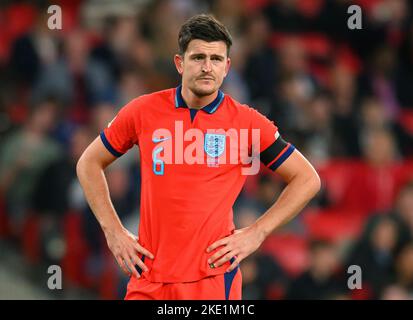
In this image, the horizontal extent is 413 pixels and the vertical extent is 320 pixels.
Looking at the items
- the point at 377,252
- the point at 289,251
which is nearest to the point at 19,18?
the point at 289,251

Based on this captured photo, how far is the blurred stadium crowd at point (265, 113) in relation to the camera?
23.8 feet

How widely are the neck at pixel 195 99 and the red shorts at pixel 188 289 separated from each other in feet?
2.42

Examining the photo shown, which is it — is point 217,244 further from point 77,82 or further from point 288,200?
point 77,82

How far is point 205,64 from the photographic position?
4223 mm

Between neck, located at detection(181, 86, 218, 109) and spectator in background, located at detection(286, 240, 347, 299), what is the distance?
292 cm

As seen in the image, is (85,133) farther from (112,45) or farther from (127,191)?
(112,45)

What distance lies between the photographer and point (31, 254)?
290 inches

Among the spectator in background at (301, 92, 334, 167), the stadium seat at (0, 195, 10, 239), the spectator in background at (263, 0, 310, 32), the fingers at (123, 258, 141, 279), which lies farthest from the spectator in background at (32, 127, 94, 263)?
the fingers at (123, 258, 141, 279)

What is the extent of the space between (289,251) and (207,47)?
3531 mm

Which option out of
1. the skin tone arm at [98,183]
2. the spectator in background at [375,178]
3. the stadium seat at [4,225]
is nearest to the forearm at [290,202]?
the skin tone arm at [98,183]

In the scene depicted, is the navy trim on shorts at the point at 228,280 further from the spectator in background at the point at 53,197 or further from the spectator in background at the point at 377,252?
the spectator in background at the point at 53,197

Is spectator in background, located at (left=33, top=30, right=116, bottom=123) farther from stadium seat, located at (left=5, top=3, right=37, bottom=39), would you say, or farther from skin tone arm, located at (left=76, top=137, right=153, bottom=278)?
skin tone arm, located at (left=76, top=137, right=153, bottom=278)

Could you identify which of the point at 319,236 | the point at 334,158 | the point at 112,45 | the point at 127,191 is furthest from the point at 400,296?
the point at 112,45

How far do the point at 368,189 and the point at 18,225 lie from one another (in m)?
2.80
